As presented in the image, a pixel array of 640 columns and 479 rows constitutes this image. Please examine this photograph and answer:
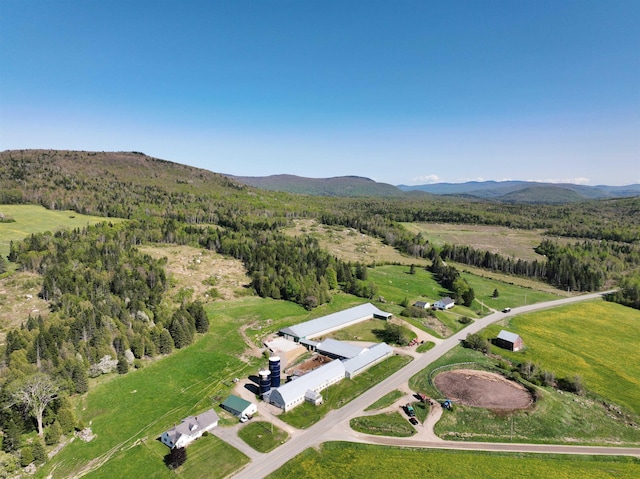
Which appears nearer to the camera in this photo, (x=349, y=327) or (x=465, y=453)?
(x=465, y=453)

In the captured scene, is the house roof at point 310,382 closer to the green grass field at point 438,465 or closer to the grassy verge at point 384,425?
the grassy verge at point 384,425

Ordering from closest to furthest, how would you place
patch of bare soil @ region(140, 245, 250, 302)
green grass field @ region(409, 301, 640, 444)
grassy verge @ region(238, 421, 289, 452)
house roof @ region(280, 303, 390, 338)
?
grassy verge @ region(238, 421, 289, 452) → green grass field @ region(409, 301, 640, 444) → house roof @ region(280, 303, 390, 338) → patch of bare soil @ region(140, 245, 250, 302)

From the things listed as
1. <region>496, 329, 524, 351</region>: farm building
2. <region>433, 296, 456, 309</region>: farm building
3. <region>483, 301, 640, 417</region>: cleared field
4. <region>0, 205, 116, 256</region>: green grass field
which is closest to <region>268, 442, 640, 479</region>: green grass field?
<region>483, 301, 640, 417</region>: cleared field

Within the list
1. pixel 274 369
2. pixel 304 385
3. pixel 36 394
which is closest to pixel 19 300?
pixel 36 394

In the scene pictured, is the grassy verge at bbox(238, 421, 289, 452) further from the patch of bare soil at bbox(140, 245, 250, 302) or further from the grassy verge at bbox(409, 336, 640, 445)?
the patch of bare soil at bbox(140, 245, 250, 302)

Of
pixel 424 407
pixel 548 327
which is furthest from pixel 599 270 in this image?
pixel 424 407

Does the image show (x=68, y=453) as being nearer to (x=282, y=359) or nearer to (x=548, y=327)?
(x=282, y=359)
